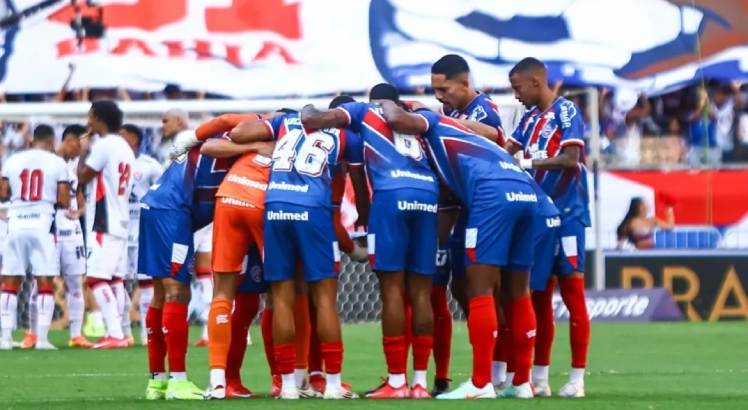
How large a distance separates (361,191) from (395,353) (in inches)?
47.7

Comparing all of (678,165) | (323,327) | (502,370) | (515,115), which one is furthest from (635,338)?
(323,327)

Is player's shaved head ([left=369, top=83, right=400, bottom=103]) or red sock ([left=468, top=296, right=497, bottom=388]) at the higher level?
player's shaved head ([left=369, top=83, right=400, bottom=103])

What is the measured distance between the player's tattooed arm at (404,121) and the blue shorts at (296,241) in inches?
29.2

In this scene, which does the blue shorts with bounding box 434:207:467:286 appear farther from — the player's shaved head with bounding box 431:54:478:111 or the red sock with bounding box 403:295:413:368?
the player's shaved head with bounding box 431:54:478:111

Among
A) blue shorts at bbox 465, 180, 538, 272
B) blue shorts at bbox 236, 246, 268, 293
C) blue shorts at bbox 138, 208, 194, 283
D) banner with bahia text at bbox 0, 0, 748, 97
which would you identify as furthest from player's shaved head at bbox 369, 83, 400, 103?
banner with bahia text at bbox 0, 0, 748, 97

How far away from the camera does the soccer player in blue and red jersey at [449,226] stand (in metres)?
13.0

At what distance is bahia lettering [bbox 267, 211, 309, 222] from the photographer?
1213cm

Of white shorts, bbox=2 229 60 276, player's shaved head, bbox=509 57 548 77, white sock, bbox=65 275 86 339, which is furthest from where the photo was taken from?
white sock, bbox=65 275 86 339

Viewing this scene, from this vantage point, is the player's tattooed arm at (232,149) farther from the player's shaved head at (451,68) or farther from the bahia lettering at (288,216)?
the player's shaved head at (451,68)

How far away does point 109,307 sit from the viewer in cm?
1939

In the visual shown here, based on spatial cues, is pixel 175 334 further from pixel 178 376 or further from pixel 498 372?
pixel 498 372

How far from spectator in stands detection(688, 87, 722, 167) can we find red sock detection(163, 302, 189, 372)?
1451cm

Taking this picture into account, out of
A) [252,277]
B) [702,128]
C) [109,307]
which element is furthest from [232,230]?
[702,128]

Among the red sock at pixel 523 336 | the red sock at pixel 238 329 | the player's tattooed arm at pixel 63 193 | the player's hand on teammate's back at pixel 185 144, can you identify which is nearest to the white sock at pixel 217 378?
the red sock at pixel 238 329
